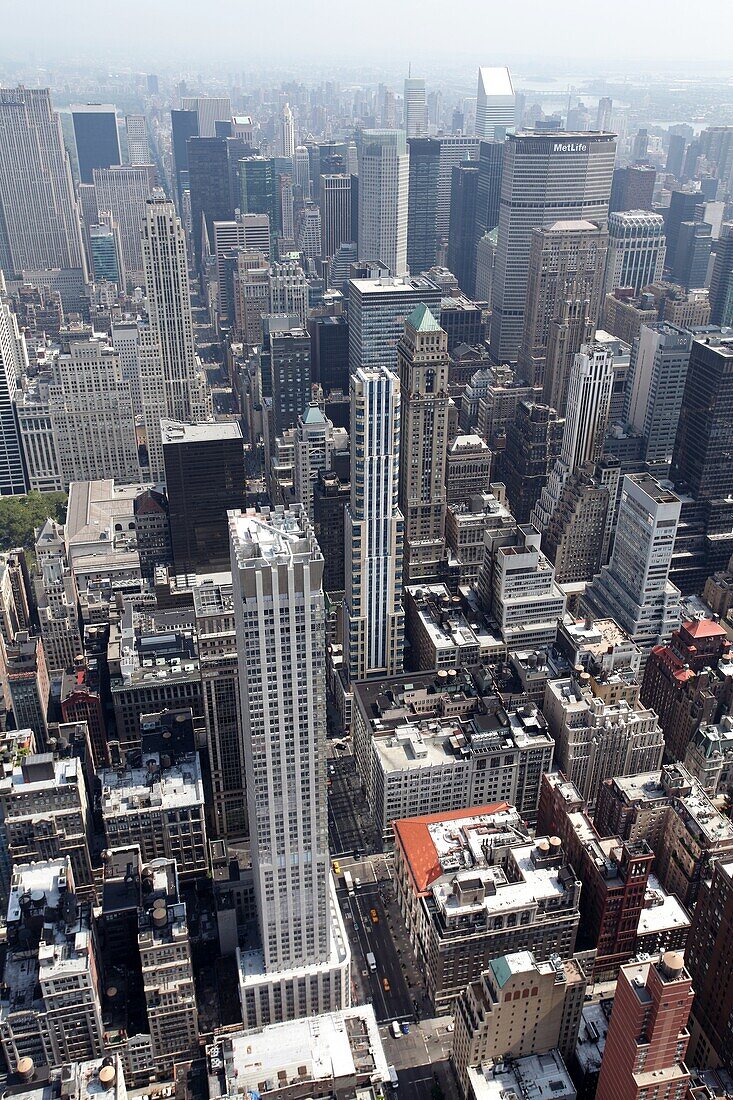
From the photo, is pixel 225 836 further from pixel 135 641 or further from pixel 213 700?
pixel 135 641

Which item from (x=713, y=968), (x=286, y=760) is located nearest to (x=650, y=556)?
(x=713, y=968)

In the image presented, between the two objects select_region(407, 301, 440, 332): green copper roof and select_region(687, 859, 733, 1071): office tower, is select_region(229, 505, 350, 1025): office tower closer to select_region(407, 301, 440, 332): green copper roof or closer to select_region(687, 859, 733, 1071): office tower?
select_region(687, 859, 733, 1071): office tower

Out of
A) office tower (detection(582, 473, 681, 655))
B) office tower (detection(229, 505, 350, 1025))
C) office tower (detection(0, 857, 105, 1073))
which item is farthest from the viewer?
office tower (detection(582, 473, 681, 655))

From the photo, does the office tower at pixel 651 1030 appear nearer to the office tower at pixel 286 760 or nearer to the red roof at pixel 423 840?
the red roof at pixel 423 840

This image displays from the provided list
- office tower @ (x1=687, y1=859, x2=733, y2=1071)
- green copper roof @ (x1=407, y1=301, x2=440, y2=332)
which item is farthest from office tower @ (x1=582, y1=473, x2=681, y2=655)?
office tower @ (x1=687, y1=859, x2=733, y2=1071)

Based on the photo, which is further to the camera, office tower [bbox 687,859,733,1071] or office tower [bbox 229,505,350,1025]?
office tower [bbox 687,859,733,1071]
